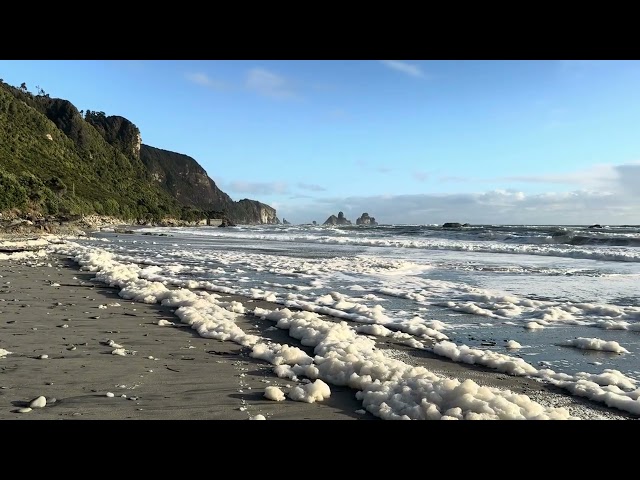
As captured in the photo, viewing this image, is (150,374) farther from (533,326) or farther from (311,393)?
(533,326)

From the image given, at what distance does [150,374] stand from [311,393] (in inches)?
68.4

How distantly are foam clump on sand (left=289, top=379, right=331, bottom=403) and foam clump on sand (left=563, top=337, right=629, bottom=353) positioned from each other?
12.7 feet

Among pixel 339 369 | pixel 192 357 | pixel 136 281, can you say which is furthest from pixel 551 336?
pixel 136 281

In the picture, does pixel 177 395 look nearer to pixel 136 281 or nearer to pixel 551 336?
pixel 551 336

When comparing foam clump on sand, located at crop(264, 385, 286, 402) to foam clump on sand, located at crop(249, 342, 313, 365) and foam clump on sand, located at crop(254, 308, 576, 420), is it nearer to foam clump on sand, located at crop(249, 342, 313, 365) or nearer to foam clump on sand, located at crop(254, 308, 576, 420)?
foam clump on sand, located at crop(254, 308, 576, 420)

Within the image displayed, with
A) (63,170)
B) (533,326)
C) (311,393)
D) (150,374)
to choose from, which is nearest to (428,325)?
(533,326)

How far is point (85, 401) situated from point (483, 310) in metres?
6.81

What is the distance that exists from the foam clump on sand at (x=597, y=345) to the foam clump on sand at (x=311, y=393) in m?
3.88

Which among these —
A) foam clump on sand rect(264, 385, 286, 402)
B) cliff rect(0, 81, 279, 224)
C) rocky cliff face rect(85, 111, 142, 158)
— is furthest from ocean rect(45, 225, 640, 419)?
rocky cliff face rect(85, 111, 142, 158)

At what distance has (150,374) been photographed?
4.47m

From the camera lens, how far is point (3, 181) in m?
44.4

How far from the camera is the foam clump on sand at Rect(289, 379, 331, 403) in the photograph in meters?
3.87

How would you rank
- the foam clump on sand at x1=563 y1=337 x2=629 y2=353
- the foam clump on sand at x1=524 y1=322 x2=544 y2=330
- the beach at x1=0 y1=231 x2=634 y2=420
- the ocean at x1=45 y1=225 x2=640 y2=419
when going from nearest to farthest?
the beach at x1=0 y1=231 x2=634 y2=420
the ocean at x1=45 y1=225 x2=640 y2=419
the foam clump on sand at x1=563 y1=337 x2=629 y2=353
the foam clump on sand at x1=524 y1=322 x2=544 y2=330

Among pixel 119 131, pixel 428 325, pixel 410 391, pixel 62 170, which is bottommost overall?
pixel 428 325
